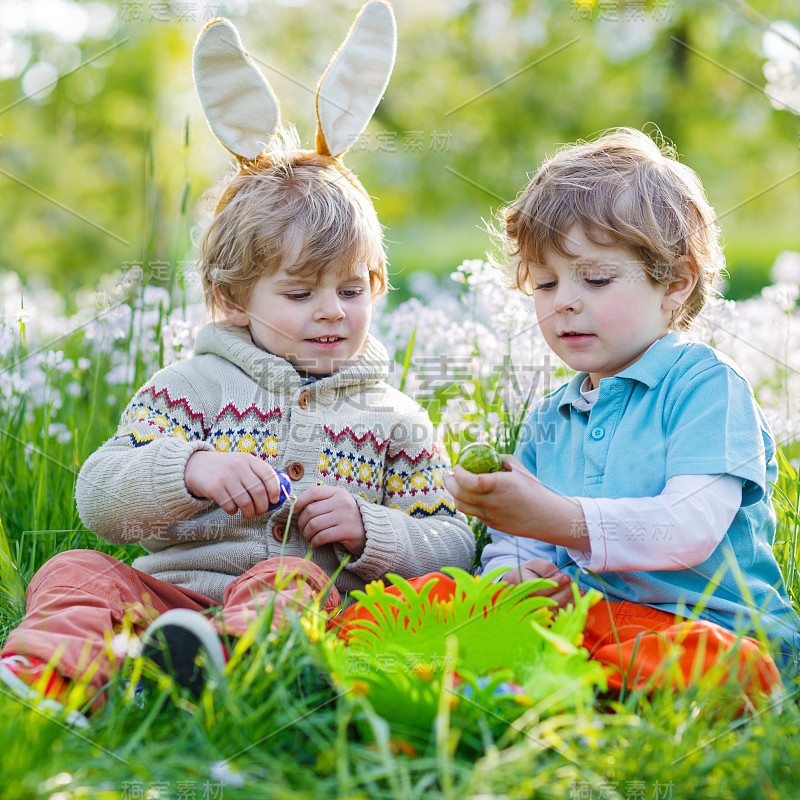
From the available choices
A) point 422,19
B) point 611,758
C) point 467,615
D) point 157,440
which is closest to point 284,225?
point 157,440

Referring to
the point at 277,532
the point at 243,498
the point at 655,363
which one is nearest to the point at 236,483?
the point at 243,498

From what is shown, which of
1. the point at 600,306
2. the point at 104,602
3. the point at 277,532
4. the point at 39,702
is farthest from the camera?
the point at 277,532

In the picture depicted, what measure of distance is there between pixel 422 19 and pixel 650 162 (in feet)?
49.8

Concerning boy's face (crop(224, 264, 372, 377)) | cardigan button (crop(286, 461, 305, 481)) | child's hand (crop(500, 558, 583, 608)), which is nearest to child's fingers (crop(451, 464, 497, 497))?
child's hand (crop(500, 558, 583, 608))

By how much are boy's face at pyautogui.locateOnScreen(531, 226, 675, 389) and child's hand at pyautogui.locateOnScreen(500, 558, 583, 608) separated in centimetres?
55

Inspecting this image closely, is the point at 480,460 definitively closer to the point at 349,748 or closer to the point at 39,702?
the point at 349,748

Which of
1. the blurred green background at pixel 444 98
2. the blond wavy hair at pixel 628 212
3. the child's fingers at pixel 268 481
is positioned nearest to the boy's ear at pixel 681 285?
the blond wavy hair at pixel 628 212

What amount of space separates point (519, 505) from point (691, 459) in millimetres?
460

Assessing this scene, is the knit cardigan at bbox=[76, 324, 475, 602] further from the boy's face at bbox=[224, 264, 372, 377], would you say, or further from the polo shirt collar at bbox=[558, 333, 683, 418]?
the polo shirt collar at bbox=[558, 333, 683, 418]

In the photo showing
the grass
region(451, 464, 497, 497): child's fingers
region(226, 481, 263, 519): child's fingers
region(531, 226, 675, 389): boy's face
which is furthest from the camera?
region(531, 226, 675, 389): boy's face

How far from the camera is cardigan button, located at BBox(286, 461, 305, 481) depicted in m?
2.39

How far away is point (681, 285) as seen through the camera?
2350mm

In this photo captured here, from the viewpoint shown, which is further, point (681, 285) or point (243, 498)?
A: point (681, 285)

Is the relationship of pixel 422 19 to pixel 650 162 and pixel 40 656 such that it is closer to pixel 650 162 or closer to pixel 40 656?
pixel 650 162
